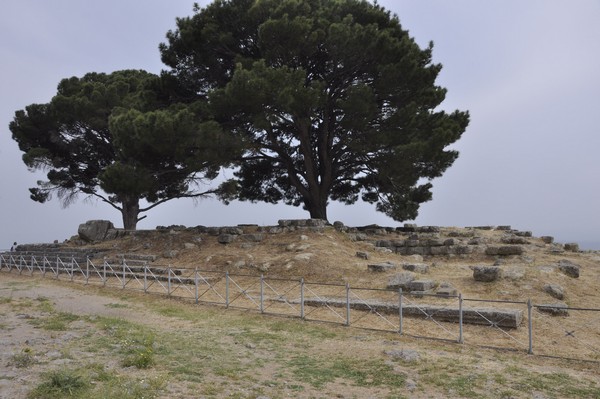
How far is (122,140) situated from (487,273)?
56.8 feet

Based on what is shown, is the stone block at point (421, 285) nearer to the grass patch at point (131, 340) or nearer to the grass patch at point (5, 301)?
the grass patch at point (131, 340)

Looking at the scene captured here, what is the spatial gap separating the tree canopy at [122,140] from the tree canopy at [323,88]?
172 centimetres

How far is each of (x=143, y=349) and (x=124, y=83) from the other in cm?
2935

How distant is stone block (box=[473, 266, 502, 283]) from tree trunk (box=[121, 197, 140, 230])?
88.5 ft

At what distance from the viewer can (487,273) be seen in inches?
573

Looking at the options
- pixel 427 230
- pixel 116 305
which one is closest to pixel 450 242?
pixel 427 230

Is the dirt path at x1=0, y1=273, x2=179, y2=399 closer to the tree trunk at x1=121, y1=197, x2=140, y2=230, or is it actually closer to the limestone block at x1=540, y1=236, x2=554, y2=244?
the tree trunk at x1=121, y1=197, x2=140, y2=230

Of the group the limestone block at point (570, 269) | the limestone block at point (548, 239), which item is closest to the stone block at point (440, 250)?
the limestone block at point (570, 269)

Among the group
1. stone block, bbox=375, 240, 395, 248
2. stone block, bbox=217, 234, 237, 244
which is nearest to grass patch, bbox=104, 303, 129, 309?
stone block, bbox=217, 234, 237, 244

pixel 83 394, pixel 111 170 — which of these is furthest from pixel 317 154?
pixel 83 394

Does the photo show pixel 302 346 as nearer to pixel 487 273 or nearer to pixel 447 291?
pixel 447 291

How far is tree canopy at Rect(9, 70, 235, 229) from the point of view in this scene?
2117 cm

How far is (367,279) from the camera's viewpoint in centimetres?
1569

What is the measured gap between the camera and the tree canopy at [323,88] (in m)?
21.2
